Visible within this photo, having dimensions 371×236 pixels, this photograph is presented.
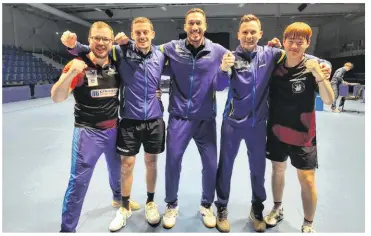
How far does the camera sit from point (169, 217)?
8.05ft

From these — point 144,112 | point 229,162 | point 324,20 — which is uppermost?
point 324,20

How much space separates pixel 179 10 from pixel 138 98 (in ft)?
51.7

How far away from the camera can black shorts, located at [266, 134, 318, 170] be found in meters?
2.17

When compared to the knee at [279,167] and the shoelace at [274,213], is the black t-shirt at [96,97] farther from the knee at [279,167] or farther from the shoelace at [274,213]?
the shoelace at [274,213]

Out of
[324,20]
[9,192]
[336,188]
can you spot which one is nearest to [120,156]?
[9,192]

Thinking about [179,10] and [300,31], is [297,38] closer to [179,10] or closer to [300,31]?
[300,31]

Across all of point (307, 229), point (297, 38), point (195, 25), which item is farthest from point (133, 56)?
point (307, 229)

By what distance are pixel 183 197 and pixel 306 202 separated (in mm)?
1238

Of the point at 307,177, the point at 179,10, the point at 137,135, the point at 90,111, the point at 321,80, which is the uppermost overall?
the point at 179,10

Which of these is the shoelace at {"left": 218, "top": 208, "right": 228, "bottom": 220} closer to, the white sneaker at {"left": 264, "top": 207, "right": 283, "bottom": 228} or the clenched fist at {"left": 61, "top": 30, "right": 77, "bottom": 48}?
the white sneaker at {"left": 264, "top": 207, "right": 283, "bottom": 228}

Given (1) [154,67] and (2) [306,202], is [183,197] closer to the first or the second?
(2) [306,202]

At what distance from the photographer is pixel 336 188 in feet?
10.3

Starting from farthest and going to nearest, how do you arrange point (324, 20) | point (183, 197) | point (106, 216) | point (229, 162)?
point (324, 20) < point (183, 197) < point (106, 216) < point (229, 162)

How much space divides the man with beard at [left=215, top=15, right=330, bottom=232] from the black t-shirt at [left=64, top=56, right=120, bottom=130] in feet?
2.86
